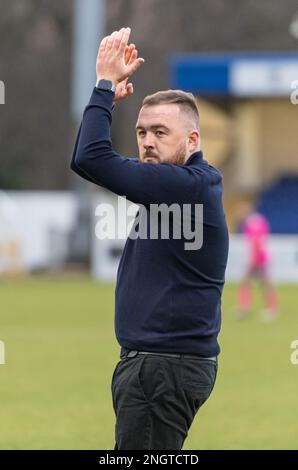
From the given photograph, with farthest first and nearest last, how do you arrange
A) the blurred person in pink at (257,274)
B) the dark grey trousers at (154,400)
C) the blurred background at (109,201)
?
the blurred person in pink at (257,274), the blurred background at (109,201), the dark grey trousers at (154,400)

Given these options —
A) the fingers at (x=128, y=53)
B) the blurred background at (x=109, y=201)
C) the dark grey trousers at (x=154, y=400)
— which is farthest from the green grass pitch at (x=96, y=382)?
the fingers at (x=128, y=53)

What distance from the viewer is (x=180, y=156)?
5398 mm

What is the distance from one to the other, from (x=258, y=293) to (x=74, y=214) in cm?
798

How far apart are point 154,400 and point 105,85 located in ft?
4.39

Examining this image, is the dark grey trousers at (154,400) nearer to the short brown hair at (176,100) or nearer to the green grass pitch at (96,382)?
the short brown hair at (176,100)

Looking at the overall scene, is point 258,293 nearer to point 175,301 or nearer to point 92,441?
point 92,441

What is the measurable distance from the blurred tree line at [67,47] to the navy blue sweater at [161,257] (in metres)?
39.7

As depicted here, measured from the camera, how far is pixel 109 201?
33688 millimetres

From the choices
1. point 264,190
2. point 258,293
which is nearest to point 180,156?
point 258,293

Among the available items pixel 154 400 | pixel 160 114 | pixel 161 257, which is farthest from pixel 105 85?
pixel 154 400

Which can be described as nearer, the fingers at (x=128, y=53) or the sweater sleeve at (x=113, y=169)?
the sweater sleeve at (x=113, y=169)

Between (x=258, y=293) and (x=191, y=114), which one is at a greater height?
(x=191, y=114)

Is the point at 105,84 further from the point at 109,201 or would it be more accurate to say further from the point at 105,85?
the point at 109,201

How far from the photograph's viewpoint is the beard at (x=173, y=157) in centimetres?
535
